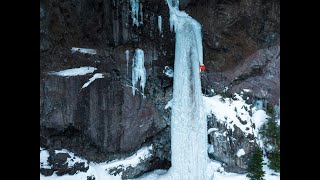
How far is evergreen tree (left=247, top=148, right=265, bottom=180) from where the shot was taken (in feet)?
27.9

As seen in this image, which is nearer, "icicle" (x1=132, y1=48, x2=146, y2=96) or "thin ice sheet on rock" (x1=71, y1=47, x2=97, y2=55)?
"thin ice sheet on rock" (x1=71, y1=47, x2=97, y2=55)

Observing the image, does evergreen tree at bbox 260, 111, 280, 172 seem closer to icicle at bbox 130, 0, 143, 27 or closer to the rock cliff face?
the rock cliff face

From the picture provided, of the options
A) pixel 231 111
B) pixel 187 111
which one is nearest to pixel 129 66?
pixel 187 111

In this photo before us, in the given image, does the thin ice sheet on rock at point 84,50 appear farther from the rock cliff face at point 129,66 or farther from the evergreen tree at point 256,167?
the evergreen tree at point 256,167

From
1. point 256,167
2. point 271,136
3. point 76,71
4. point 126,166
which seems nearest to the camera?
point 76,71

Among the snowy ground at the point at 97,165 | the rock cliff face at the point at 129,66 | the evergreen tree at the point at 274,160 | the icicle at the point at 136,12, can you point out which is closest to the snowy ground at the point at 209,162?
the snowy ground at the point at 97,165

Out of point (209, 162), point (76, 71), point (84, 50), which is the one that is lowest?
point (209, 162)

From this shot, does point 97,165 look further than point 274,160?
No

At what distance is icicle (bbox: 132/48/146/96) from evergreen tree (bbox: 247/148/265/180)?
418 centimetres

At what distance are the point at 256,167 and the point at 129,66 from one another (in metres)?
5.06

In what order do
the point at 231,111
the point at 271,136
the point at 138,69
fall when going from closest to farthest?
the point at 138,69
the point at 271,136
the point at 231,111

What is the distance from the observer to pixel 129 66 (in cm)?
877

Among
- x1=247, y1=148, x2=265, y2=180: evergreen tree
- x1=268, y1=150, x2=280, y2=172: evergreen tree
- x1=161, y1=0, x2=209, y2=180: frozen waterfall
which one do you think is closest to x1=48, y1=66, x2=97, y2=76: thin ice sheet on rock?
x1=161, y1=0, x2=209, y2=180: frozen waterfall

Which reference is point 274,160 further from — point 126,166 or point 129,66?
point 129,66
